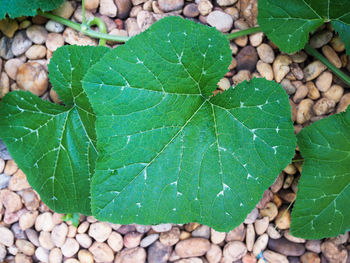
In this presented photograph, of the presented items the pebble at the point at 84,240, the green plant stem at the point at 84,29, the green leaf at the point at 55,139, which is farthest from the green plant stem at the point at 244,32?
the pebble at the point at 84,240

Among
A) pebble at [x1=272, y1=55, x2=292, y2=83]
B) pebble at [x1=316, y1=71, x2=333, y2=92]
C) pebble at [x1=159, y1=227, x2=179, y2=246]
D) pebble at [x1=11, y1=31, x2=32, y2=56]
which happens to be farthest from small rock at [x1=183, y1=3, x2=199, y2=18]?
pebble at [x1=159, y1=227, x2=179, y2=246]

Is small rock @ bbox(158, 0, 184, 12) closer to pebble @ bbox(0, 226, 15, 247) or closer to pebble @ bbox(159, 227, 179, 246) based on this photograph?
pebble @ bbox(159, 227, 179, 246)

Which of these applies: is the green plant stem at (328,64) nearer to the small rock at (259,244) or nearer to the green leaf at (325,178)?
the green leaf at (325,178)

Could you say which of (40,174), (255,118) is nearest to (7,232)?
(40,174)

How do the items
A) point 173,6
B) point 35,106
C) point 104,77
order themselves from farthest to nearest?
1. point 173,6
2. point 35,106
3. point 104,77

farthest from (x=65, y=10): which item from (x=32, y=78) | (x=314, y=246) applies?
(x=314, y=246)

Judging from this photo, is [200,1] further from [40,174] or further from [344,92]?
[40,174]

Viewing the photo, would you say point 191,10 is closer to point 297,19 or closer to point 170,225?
point 297,19
